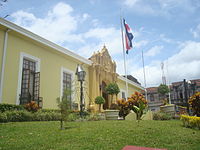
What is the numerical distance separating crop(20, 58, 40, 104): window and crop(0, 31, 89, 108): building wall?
548mm

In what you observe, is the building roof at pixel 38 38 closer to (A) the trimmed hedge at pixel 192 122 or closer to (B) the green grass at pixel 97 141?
(B) the green grass at pixel 97 141

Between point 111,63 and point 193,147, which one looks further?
point 111,63

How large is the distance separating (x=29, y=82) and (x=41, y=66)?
4.98 ft

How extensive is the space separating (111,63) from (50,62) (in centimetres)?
834

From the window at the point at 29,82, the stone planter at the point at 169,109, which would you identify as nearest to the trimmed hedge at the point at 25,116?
the window at the point at 29,82

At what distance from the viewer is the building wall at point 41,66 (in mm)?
10898

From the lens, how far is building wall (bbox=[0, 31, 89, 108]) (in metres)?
10.9

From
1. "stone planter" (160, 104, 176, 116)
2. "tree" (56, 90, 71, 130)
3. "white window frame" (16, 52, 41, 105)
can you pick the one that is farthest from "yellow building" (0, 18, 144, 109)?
"stone planter" (160, 104, 176, 116)

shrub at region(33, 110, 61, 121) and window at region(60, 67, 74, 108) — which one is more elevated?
window at region(60, 67, 74, 108)

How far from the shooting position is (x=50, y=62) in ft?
46.0

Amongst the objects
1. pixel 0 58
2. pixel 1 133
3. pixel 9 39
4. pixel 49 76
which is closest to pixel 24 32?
pixel 9 39

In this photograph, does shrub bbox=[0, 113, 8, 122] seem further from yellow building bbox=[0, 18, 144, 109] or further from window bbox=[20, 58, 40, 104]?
window bbox=[20, 58, 40, 104]

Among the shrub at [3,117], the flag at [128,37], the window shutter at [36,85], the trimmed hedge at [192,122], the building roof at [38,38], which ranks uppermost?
the flag at [128,37]

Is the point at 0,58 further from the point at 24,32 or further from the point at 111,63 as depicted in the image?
the point at 111,63
